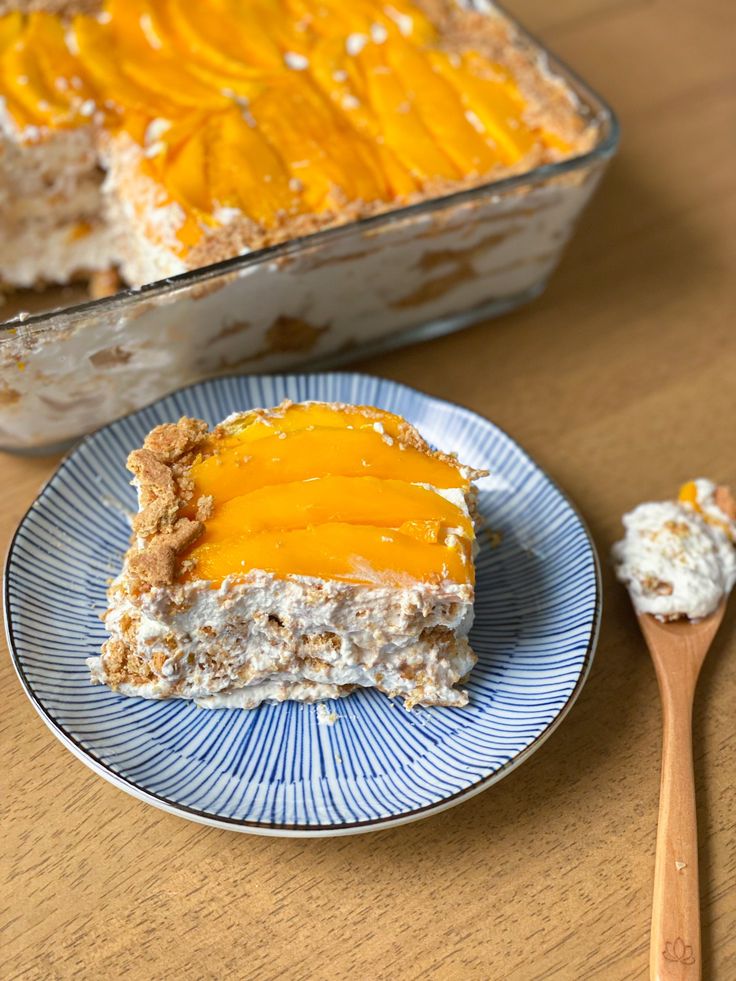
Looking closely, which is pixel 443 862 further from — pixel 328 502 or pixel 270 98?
pixel 270 98

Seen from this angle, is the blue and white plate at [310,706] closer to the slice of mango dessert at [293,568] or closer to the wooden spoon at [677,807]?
the slice of mango dessert at [293,568]

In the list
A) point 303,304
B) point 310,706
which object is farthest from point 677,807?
point 303,304

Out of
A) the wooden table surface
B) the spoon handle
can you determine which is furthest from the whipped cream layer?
the spoon handle

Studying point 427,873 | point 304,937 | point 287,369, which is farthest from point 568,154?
point 304,937

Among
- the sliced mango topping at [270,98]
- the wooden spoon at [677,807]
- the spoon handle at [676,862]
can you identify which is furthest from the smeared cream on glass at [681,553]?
the sliced mango topping at [270,98]

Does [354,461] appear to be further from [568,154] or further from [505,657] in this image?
[568,154]

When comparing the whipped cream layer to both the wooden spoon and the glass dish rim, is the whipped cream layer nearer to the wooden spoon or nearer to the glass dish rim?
the wooden spoon
